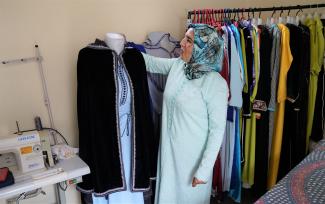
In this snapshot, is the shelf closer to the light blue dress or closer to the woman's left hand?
the light blue dress

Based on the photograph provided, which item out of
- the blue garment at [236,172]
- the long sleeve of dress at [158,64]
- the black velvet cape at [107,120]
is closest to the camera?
the black velvet cape at [107,120]

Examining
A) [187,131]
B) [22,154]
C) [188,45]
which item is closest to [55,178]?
[22,154]

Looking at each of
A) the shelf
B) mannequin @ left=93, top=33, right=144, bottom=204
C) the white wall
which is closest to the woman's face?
mannequin @ left=93, top=33, right=144, bottom=204

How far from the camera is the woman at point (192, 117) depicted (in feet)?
5.50

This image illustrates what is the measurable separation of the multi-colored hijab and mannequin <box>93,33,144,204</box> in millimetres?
414

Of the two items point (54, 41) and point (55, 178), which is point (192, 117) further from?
point (54, 41)

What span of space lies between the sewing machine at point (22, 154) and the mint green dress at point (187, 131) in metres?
0.73

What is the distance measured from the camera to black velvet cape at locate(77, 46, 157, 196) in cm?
165

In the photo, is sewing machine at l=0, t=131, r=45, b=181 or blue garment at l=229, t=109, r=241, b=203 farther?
blue garment at l=229, t=109, r=241, b=203

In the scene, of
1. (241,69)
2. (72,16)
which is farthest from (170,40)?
(72,16)

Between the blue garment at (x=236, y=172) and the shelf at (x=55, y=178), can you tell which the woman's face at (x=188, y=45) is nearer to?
the blue garment at (x=236, y=172)

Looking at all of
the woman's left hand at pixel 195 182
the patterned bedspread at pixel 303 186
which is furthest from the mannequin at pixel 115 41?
the patterned bedspread at pixel 303 186

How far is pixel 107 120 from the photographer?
5.54ft

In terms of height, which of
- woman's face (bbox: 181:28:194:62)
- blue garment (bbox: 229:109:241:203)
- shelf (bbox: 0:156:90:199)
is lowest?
blue garment (bbox: 229:109:241:203)
